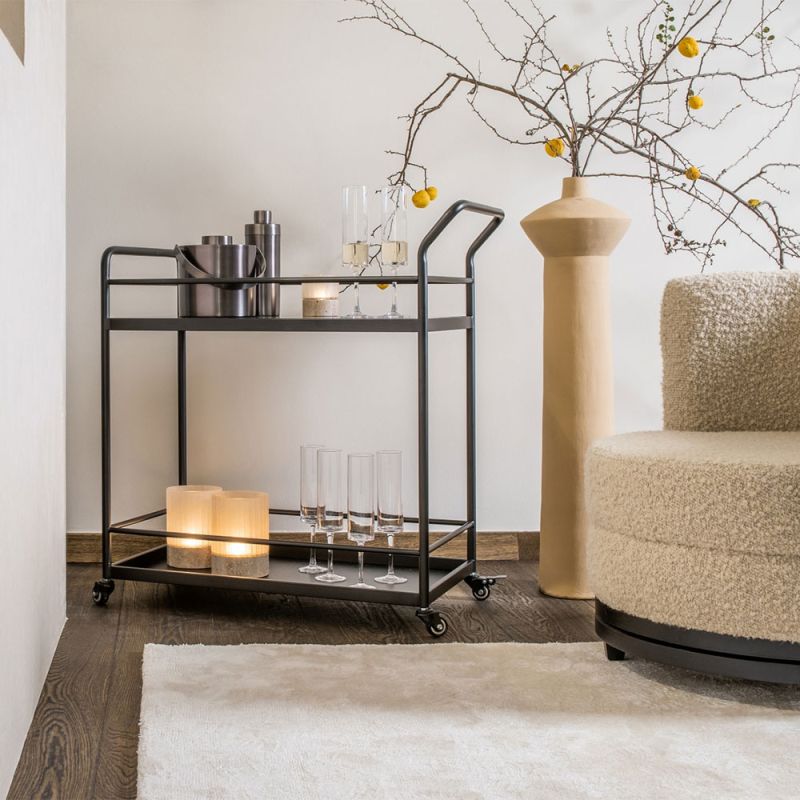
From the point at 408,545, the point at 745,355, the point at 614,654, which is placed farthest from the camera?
the point at 408,545

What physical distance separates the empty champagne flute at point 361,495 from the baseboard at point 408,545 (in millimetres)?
574

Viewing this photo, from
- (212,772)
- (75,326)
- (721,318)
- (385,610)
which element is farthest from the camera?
(75,326)

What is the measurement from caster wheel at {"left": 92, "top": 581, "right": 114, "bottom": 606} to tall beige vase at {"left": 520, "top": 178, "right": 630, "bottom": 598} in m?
1.06

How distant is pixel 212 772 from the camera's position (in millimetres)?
1530

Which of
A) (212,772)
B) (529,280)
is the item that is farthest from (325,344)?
(212,772)

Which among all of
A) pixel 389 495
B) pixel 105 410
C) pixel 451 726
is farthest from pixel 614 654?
pixel 105 410

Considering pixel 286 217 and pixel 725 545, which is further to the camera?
pixel 286 217

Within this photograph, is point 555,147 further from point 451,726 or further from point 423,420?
point 451,726

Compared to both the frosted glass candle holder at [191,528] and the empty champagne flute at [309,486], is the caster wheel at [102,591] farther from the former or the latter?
the empty champagne flute at [309,486]

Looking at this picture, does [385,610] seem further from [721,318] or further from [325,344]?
[721,318]

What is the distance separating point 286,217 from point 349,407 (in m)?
0.56

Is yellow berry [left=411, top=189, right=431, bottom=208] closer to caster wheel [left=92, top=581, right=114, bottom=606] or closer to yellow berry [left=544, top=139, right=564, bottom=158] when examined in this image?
yellow berry [left=544, top=139, right=564, bottom=158]

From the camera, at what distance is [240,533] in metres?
2.52

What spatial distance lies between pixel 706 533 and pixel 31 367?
117cm
